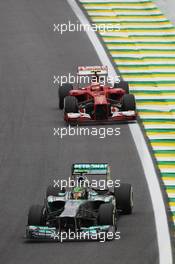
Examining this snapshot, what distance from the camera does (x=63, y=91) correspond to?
3494 centimetres

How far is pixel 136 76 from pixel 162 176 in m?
9.07

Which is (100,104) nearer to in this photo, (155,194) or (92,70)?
(92,70)

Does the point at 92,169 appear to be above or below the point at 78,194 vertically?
above

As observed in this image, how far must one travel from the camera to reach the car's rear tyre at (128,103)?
33.5 meters

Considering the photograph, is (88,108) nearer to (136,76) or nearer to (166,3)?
(136,76)

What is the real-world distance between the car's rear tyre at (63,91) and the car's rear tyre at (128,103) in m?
2.11

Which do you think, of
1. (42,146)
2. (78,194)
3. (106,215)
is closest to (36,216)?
(78,194)

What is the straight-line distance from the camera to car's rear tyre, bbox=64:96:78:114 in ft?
110

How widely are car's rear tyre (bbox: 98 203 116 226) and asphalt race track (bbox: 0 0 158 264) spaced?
43 cm

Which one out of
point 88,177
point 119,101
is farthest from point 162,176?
point 119,101

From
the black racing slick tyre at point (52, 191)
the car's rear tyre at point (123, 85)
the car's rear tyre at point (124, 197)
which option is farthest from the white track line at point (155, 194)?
the black racing slick tyre at point (52, 191)

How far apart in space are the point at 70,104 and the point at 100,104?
0.85 meters

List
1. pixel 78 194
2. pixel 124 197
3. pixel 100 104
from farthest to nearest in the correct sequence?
pixel 100 104, pixel 124 197, pixel 78 194

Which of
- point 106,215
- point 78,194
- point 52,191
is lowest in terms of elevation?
point 106,215
